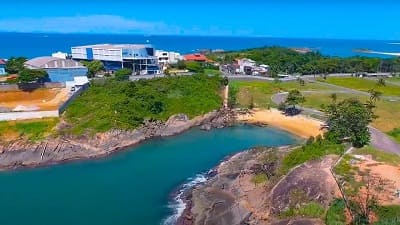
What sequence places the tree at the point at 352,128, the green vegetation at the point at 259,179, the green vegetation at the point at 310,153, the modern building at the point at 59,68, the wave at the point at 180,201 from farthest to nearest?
the modern building at the point at 59,68 < the tree at the point at 352,128 < the green vegetation at the point at 310,153 < the green vegetation at the point at 259,179 < the wave at the point at 180,201

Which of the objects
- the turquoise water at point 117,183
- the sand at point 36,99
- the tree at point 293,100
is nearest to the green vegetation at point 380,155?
the turquoise water at point 117,183

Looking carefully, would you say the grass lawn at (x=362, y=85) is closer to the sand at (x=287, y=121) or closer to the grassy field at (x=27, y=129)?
the sand at (x=287, y=121)

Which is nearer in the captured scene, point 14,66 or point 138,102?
point 138,102

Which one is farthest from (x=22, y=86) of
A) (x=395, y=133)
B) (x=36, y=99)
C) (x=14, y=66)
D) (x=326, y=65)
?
(x=326, y=65)

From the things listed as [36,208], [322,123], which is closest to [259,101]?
[322,123]

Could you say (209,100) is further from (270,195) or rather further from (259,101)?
(270,195)

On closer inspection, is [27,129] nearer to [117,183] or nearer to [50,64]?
[117,183]

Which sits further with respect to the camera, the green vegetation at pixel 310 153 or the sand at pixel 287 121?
the sand at pixel 287 121

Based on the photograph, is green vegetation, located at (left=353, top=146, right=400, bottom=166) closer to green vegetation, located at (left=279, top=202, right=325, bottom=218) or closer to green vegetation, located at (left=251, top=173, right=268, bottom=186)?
green vegetation, located at (left=251, top=173, right=268, bottom=186)
